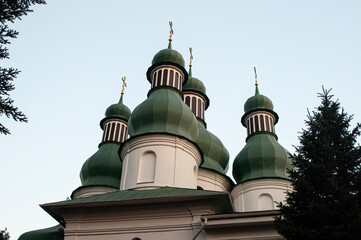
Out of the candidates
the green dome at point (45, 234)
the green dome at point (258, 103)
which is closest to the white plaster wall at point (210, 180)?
the green dome at point (258, 103)

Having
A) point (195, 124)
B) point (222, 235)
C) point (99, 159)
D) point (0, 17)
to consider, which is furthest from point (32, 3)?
point (99, 159)

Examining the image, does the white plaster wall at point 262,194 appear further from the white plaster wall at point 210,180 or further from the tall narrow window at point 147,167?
the tall narrow window at point 147,167

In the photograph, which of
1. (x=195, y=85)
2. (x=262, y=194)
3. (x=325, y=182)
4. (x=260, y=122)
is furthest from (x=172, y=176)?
(x=195, y=85)

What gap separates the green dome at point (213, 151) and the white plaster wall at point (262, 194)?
6.97 feet

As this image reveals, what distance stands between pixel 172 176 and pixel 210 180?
5955 millimetres

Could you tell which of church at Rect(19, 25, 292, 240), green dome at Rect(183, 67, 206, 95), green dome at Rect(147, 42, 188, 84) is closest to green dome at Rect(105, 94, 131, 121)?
church at Rect(19, 25, 292, 240)

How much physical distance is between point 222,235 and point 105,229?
14.1 feet

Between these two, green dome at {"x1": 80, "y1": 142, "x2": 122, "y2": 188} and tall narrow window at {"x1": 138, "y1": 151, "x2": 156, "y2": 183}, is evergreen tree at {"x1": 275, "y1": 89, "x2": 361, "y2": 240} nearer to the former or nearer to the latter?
tall narrow window at {"x1": 138, "y1": 151, "x2": 156, "y2": 183}

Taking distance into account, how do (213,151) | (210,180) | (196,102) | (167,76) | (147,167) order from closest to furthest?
(147,167), (167,76), (210,180), (213,151), (196,102)

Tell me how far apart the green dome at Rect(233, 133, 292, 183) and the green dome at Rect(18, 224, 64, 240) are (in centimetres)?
1032

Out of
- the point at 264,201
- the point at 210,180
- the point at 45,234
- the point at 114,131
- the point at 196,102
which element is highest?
the point at 196,102

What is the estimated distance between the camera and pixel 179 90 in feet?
68.9

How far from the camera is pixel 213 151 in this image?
23391 millimetres

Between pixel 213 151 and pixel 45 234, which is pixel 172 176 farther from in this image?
pixel 213 151
